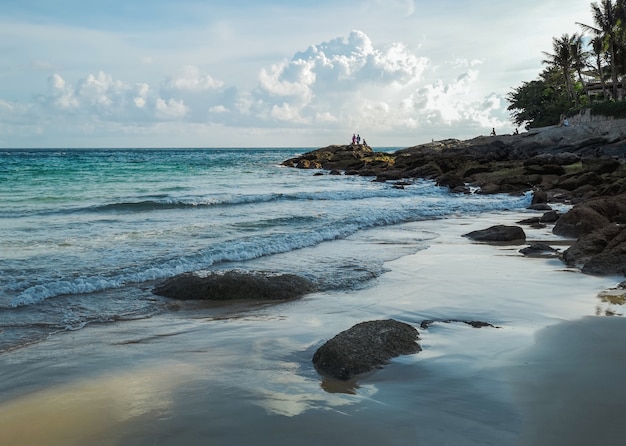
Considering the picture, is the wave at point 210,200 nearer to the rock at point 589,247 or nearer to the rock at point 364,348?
the rock at point 589,247

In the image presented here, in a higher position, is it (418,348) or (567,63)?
(567,63)

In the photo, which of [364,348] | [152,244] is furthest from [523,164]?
[364,348]

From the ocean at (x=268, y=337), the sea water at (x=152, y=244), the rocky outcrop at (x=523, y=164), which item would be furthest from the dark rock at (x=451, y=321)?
the rocky outcrop at (x=523, y=164)

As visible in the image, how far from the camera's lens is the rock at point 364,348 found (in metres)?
4.42

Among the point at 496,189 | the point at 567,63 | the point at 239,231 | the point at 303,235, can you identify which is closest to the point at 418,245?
the point at 303,235

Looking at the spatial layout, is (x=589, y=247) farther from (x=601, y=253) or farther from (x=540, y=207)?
(x=540, y=207)

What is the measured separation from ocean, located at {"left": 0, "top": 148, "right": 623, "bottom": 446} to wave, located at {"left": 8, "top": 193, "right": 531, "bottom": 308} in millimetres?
44

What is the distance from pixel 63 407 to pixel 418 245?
327 inches

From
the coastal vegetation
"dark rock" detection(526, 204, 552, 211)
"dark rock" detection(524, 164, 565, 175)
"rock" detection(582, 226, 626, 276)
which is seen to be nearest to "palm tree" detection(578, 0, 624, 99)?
the coastal vegetation

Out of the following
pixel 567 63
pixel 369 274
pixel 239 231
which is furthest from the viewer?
pixel 567 63

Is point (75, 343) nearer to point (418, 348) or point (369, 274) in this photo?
point (418, 348)

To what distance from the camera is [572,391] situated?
3852mm

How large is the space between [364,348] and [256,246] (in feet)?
21.0

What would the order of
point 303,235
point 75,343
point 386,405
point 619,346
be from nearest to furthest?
point 386,405 → point 619,346 → point 75,343 → point 303,235
